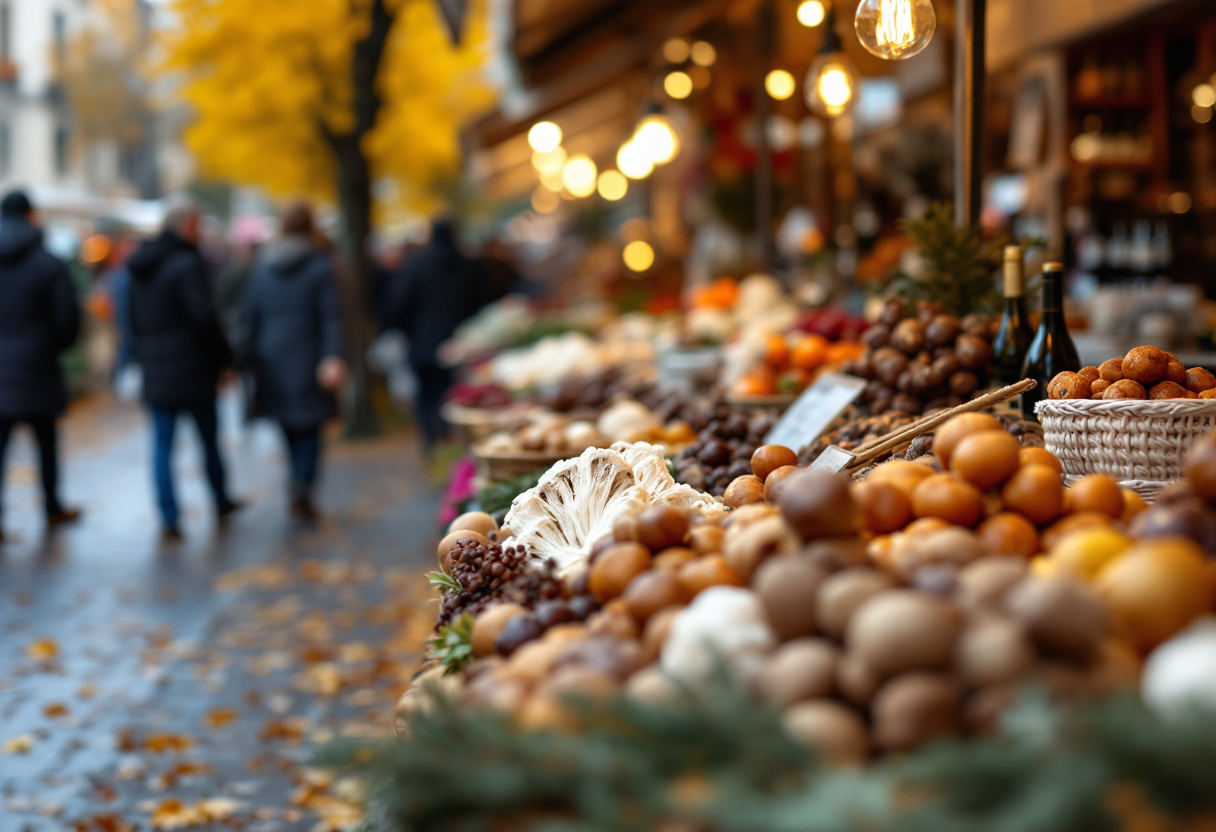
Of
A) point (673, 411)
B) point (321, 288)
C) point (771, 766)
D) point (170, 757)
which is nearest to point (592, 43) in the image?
point (321, 288)

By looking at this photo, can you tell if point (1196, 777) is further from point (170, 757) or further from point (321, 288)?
point (321, 288)

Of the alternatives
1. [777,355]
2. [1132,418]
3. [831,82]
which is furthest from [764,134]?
[1132,418]

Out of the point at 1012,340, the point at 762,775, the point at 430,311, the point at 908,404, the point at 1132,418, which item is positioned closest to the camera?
the point at 762,775

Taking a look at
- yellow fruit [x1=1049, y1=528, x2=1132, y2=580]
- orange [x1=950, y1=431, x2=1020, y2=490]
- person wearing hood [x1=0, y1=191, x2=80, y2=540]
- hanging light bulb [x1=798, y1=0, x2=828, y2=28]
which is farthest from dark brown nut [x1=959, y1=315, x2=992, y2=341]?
person wearing hood [x1=0, y1=191, x2=80, y2=540]

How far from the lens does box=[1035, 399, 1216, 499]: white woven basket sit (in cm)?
247

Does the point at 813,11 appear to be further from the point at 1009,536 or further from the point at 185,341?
the point at 1009,536

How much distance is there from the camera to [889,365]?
12.6 ft

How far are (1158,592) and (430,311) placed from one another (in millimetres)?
10723

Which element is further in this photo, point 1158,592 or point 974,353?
point 974,353

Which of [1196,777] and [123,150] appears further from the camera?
[123,150]

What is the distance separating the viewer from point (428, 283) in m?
11.9

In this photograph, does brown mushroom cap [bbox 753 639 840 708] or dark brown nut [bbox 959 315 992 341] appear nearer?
brown mushroom cap [bbox 753 639 840 708]

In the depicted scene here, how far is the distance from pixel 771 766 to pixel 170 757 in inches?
150

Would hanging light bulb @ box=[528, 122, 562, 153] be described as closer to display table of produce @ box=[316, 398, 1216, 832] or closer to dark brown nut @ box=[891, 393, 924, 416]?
dark brown nut @ box=[891, 393, 924, 416]
